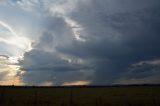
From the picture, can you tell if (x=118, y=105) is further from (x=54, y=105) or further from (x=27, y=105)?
(x=27, y=105)

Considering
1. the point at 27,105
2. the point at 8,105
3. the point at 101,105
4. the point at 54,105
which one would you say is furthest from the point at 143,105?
the point at 8,105

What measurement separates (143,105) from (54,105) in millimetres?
10803

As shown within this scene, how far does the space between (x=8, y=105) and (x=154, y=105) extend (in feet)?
56.4

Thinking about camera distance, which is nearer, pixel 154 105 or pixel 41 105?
pixel 154 105

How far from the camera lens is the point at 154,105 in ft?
113

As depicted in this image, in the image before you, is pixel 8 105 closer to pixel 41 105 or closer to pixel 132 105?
pixel 41 105

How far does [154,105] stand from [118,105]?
4532 mm

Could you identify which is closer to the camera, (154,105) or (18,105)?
(154,105)

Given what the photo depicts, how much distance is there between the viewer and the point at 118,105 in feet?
121

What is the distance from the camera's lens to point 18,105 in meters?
A: 37.2

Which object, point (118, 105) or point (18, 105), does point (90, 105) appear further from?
Result: point (18, 105)

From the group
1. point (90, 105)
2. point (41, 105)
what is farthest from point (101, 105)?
point (41, 105)

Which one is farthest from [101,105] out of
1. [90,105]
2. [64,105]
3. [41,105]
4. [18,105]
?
[18,105]

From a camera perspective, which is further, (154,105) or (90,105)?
(90,105)
